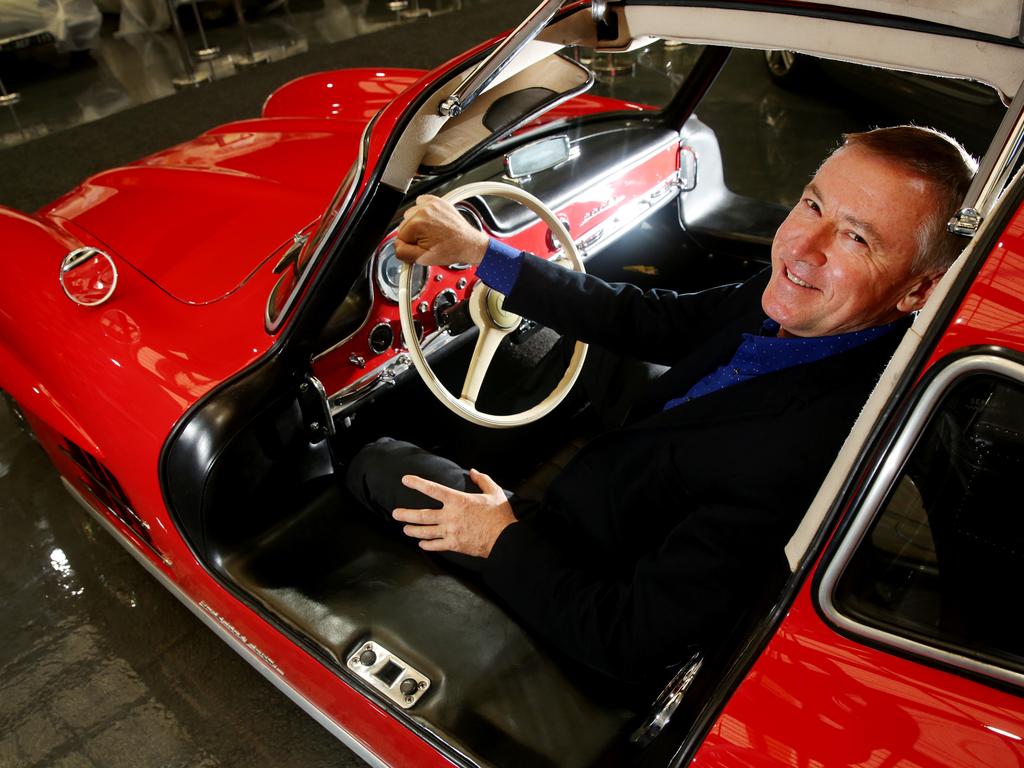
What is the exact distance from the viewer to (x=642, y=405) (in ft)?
5.60

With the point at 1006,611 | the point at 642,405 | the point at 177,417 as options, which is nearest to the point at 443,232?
the point at 642,405

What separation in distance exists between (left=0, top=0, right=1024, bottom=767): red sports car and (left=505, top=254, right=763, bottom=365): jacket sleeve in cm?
14

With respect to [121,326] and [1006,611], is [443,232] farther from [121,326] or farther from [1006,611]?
[1006,611]

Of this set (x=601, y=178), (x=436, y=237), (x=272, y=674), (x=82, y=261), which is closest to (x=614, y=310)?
(x=436, y=237)

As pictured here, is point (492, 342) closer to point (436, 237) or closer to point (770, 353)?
point (436, 237)

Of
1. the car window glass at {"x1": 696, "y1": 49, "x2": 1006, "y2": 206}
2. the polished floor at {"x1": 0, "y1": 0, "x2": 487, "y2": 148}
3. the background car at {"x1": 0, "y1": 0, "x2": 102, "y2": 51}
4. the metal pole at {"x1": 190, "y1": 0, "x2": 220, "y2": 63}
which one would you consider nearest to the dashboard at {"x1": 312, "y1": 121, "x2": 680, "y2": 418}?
the car window glass at {"x1": 696, "y1": 49, "x2": 1006, "y2": 206}

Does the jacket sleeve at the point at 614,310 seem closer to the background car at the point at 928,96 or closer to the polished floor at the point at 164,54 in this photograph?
the background car at the point at 928,96

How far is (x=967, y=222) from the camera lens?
3.23 feet

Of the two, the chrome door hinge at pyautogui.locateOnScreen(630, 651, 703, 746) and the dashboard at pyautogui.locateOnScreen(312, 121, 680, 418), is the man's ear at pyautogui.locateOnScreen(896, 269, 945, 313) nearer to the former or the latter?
the chrome door hinge at pyautogui.locateOnScreen(630, 651, 703, 746)

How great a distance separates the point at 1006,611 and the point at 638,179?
2.02m

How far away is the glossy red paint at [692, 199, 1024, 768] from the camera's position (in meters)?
0.92

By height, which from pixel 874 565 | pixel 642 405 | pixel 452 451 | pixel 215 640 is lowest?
pixel 215 640

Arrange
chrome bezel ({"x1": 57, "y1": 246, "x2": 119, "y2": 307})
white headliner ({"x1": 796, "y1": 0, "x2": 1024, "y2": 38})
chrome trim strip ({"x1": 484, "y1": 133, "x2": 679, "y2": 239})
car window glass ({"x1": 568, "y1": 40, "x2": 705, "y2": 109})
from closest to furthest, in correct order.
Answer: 1. white headliner ({"x1": 796, "y1": 0, "x2": 1024, "y2": 38})
2. chrome bezel ({"x1": 57, "y1": 246, "x2": 119, "y2": 307})
3. chrome trim strip ({"x1": 484, "y1": 133, "x2": 679, "y2": 239})
4. car window glass ({"x1": 568, "y1": 40, "x2": 705, "y2": 109})

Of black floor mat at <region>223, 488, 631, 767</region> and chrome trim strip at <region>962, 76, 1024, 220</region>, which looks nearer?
chrome trim strip at <region>962, 76, 1024, 220</region>
